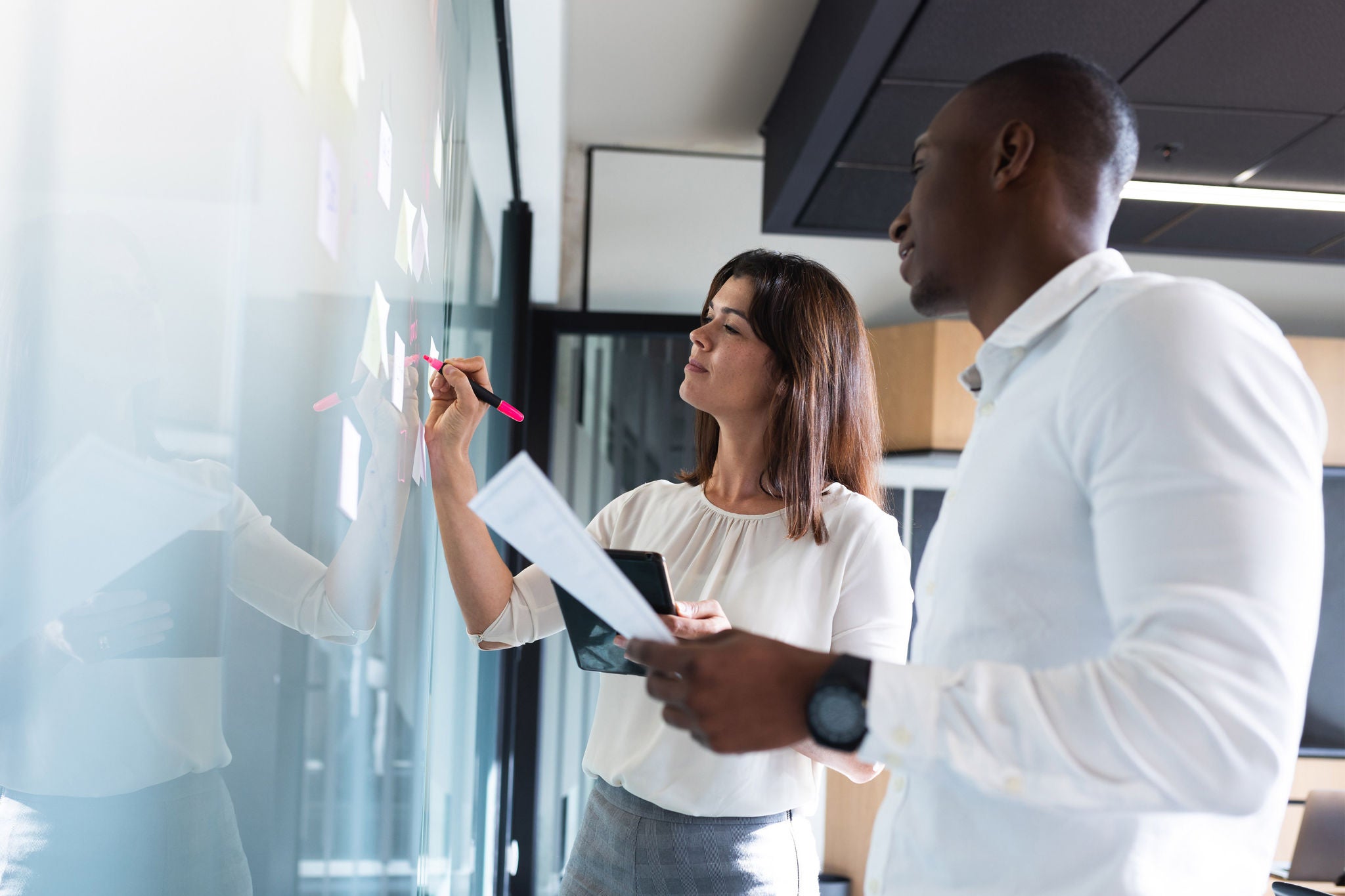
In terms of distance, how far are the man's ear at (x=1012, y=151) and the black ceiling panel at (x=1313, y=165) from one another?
253cm

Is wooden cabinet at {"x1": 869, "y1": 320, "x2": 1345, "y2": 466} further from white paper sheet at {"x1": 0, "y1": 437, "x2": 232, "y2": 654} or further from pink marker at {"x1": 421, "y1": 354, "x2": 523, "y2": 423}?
white paper sheet at {"x1": 0, "y1": 437, "x2": 232, "y2": 654}

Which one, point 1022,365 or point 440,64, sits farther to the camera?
point 440,64

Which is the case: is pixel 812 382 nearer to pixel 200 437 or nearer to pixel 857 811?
pixel 200 437

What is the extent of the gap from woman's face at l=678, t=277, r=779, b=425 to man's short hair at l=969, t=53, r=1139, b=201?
754 mm

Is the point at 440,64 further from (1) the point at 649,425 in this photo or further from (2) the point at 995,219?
(1) the point at 649,425

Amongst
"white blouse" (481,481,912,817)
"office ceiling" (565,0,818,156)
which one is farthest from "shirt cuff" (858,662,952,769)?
"office ceiling" (565,0,818,156)

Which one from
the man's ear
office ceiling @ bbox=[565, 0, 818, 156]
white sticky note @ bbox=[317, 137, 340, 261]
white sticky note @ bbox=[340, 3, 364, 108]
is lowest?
white sticky note @ bbox=[317, 137, 340, 261]

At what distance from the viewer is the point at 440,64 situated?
4.63 ft

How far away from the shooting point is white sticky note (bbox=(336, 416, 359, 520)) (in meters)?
0.92

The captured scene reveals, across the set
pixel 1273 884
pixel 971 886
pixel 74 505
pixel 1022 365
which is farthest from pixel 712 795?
pixel 1273 884

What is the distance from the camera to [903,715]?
617 mm

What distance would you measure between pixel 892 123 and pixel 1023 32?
506 millimetres

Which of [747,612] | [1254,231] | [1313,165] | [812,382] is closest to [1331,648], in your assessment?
[1254,231]

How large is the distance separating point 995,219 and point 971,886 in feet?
1.61
